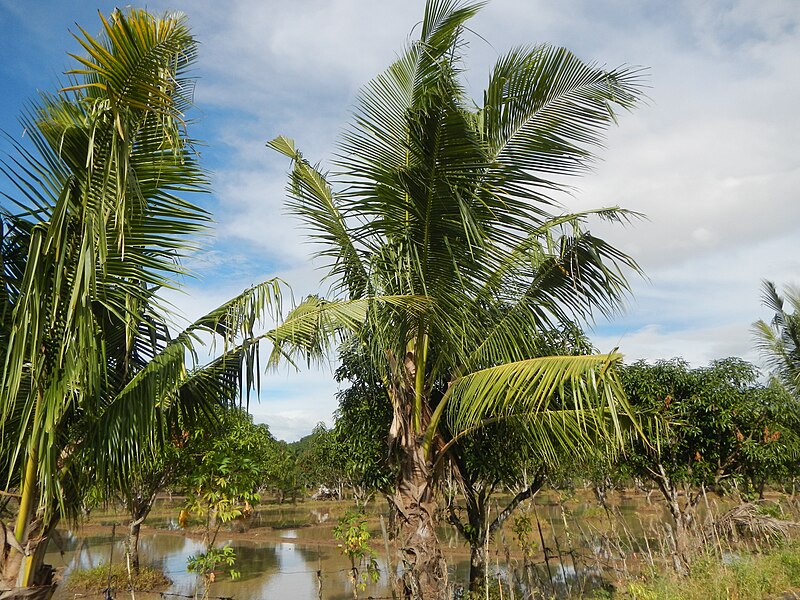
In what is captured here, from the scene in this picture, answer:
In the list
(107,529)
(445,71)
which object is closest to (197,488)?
(445,71)

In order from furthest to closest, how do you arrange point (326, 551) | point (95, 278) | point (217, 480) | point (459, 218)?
1. point (326, 551)
2. point (217, 480)
3. point (459, 218)
4. point (95, 278)

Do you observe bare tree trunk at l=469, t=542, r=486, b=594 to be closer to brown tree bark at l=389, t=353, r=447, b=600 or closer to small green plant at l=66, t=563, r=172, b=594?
brown tree bark at l=389, t=353, r=447, b=600

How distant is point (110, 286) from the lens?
366 cm

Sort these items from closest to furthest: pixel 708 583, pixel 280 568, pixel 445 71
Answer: pixel 445 71 → pixel 708 583 → pixel 280 568

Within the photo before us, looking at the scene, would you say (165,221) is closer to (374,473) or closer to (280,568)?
(374,473)

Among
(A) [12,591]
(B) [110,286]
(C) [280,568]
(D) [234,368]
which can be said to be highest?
(B) [110,286]

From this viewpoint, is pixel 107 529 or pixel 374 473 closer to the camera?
pixel 374 473

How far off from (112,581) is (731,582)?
13217 mm

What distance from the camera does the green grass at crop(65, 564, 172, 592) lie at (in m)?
13.7

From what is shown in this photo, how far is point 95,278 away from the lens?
283cm

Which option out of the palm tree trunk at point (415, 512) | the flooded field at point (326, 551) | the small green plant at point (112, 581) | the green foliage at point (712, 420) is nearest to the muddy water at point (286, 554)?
the flooded field at point (326, 551)

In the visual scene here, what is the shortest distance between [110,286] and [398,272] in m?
2.25

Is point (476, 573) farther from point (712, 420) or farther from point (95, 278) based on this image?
point (95, 278)

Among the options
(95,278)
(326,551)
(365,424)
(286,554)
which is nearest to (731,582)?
(365,424)
